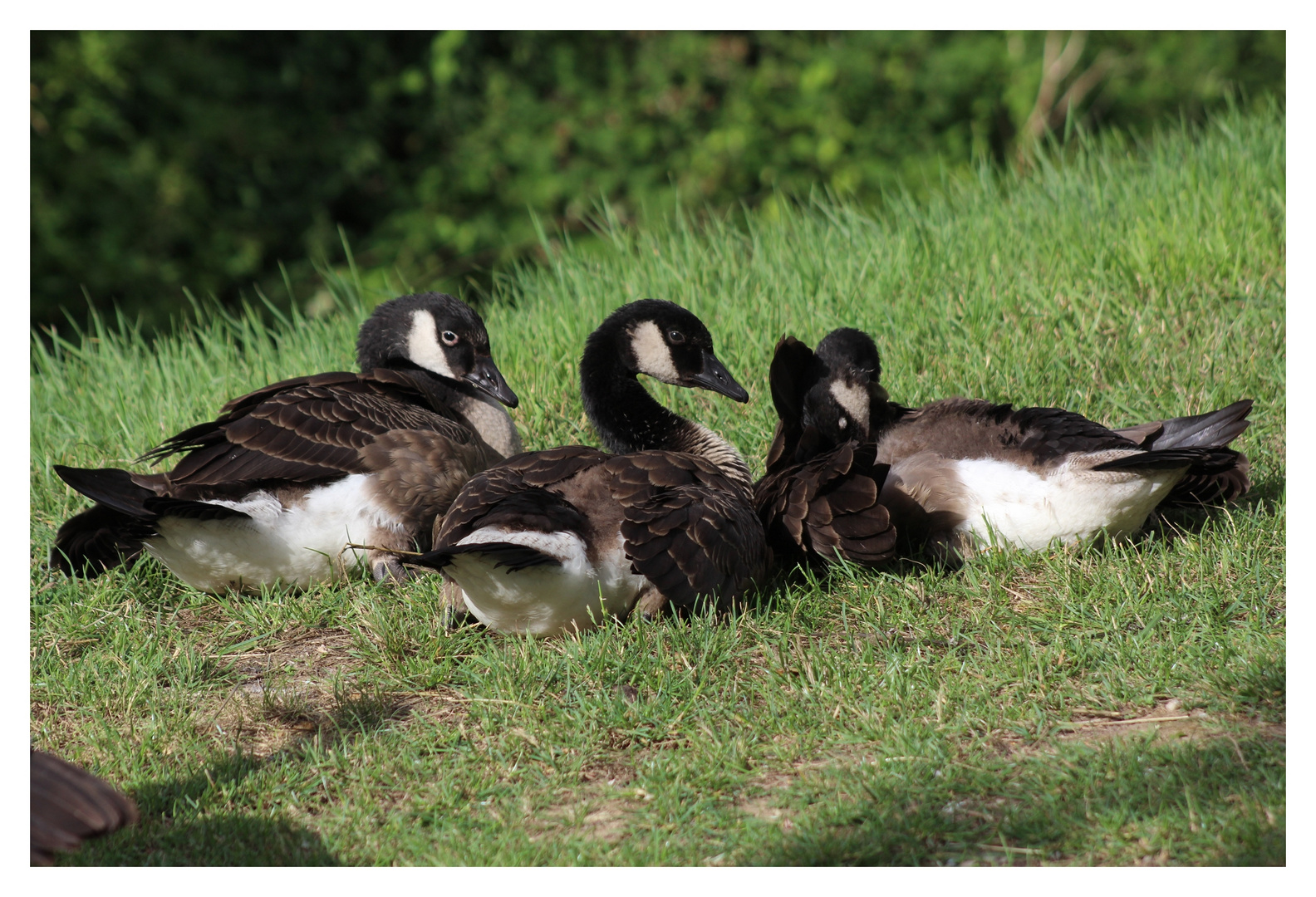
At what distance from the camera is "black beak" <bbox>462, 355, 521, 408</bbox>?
18.3ft

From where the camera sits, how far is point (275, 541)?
4820mm

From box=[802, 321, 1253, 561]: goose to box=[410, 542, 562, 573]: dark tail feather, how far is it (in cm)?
162

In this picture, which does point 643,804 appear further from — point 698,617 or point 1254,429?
point 1254,429

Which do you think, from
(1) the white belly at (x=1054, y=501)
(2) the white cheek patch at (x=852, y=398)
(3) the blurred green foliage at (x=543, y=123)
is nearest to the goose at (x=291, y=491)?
(2) the white cheek patch at (x=852, y=398)

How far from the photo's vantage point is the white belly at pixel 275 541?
187 inches

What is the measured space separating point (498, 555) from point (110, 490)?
1.66 m

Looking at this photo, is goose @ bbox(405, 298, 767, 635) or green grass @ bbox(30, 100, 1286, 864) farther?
goose @ bbox(405, 298, 767, 635)

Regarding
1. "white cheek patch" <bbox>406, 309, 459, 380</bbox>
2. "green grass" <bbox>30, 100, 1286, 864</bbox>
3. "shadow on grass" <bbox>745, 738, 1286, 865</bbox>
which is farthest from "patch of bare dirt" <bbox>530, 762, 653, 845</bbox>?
"white cheek patch" <bbox>406, 309, 459, 380</bbox>

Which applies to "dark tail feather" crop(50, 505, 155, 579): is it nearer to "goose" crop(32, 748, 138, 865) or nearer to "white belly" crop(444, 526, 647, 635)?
"white belly" crop(444, 526, 647, 635)

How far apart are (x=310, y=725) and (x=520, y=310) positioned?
3.78m

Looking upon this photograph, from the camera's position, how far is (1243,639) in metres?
3.90

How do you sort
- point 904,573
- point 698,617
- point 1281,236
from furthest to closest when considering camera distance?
point 1281,236 → point 904,573 → point 698,617

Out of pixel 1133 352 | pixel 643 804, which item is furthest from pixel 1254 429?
pixel 643 804

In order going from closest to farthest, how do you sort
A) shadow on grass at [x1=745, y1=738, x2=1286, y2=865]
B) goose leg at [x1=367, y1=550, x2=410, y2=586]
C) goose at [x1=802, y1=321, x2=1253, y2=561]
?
shadow on grass at [x1=745, y1=738, x2=1286, y2=865] < goose at [x1=802, y1=321, x2=1253, y2=561] < goose leg at [x1=367, y1=550, x2=410, y2=586]
